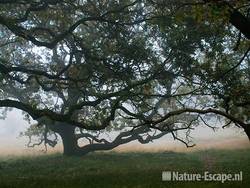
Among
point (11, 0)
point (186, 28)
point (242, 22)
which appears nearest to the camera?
point (242, 22)

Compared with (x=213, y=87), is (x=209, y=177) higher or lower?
lower

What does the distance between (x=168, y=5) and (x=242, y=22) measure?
23.1 ft

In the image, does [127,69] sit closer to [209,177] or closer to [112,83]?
[112,83]

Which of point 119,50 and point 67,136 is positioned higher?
point 119,50

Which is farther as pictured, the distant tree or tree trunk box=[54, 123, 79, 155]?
tree trunk box=[54, 123, 79, 155]

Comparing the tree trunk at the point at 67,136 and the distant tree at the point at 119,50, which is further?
the tree trunk at the point at 67,136

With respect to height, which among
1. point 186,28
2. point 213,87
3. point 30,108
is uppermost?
point 186,28

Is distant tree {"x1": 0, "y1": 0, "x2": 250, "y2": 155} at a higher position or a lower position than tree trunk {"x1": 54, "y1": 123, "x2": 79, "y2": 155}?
higher

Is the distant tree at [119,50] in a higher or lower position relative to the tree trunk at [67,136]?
higher

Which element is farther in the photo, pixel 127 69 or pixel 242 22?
pixel 127 69


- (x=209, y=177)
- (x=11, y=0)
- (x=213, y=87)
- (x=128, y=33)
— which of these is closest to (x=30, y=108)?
(x=11, y=0)

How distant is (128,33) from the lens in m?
25.7

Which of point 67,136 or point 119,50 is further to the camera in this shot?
point 67,136

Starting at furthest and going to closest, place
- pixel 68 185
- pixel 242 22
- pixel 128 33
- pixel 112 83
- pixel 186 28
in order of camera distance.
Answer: pixel 112 83, pixel 128 33, pixel 186 28, pixel 68 185, pixel 242 22
